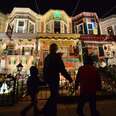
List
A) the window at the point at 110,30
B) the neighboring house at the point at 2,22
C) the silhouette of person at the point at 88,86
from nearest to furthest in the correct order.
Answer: the silhouette of person at the point at 88,86
the neighboring house at the point at 2,22
the window at the point at 110,30

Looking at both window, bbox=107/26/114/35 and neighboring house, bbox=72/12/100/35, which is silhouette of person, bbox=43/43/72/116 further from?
window, bbox=107/26/114/35

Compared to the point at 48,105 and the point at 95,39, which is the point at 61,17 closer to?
the point at 95,39

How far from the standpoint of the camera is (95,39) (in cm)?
2327

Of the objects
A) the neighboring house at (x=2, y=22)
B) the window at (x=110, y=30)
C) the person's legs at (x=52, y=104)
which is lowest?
the person's legs at (x=52, y=104)

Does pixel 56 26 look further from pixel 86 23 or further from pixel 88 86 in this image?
pixel 88 86

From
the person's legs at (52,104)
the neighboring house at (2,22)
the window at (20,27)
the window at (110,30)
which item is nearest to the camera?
the person's legs at (52,104)

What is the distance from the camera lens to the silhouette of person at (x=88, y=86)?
4605 millimetres

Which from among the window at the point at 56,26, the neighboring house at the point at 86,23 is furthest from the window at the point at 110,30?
the window at the point at 56,26

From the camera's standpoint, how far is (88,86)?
468 centimetres

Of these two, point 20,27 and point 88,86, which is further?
point 20,27

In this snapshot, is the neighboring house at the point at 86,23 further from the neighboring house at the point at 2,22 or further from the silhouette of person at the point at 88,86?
the silhouette of person at the point at 88,86

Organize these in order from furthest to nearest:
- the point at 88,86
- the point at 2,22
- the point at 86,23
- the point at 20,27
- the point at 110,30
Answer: the point at 110,30
the point at 86,23
the point at 2,22
the point at 20,27
the point at 88,86

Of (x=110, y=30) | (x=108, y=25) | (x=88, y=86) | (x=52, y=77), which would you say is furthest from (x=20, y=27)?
(x=52, y=77)

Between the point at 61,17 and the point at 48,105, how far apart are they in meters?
22.8
